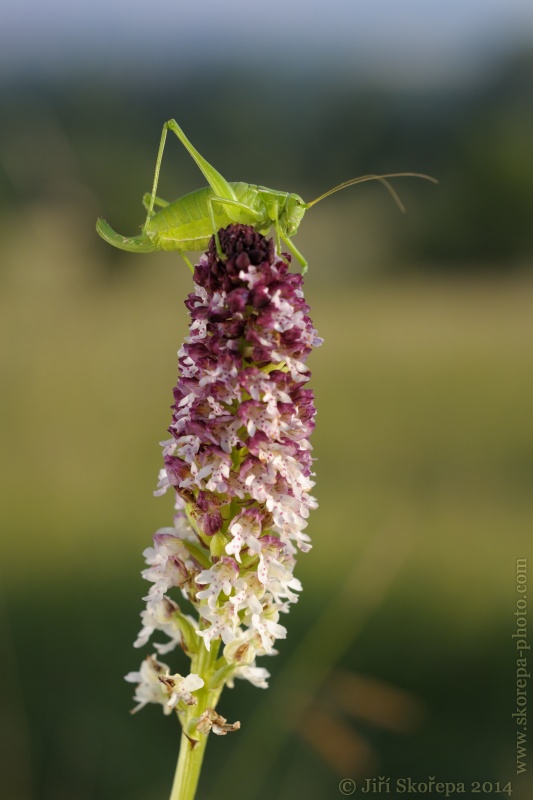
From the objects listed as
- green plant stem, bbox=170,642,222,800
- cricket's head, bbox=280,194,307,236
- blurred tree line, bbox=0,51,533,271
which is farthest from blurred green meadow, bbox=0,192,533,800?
blurred tree line, bbox=0,51,533,271

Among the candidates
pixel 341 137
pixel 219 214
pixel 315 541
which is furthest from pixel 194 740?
pixel 341 137

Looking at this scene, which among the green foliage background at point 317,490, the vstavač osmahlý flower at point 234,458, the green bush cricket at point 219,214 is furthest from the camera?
the green foliage background at point 317,490

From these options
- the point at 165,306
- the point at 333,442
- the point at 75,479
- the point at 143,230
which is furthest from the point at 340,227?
the point at 143,230

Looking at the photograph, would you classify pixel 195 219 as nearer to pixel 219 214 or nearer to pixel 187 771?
pixel 219 214

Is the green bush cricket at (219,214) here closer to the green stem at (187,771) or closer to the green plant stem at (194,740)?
the green plant stem at (194,740)

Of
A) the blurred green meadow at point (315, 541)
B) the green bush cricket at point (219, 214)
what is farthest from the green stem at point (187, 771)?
the green bush cricket at point (219, 214)

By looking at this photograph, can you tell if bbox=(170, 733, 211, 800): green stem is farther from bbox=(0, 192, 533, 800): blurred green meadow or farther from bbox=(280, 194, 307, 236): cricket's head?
bbox=(280, 194, 307, 236): cricket's head
